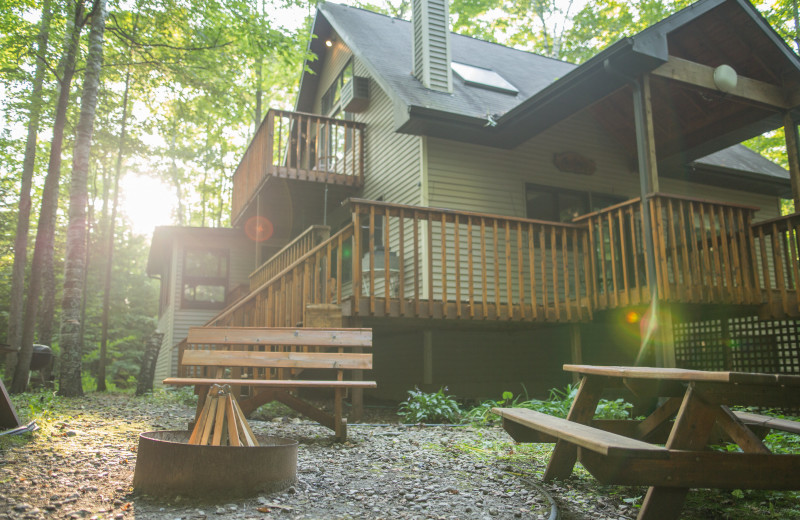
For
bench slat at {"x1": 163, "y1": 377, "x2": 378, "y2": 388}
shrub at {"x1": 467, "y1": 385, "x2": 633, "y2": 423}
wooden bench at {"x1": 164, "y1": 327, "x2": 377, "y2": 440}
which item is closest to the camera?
bench slat at {"x1": 163, "y1": 377, "x2": 378, "y2": 388}

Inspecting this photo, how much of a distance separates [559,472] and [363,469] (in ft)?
4.02

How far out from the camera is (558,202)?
1088cm

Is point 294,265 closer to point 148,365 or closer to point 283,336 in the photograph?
point 283,336

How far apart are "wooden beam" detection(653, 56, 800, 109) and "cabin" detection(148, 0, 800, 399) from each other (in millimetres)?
29

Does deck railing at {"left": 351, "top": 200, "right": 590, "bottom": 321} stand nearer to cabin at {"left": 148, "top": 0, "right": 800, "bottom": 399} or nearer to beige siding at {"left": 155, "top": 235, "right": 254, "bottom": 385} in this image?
cabin at {"left": 148, "top": 0, "right": 800, "bottom": 399}

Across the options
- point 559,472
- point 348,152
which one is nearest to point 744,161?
point 348,152

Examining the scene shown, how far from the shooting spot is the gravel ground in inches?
110

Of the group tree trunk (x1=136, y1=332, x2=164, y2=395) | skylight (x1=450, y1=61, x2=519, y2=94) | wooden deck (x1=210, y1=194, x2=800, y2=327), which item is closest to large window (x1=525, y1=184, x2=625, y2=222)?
skylight (x1=450, y1=61, x2=519, y2=94)

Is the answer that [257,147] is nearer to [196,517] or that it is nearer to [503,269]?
[503,269]

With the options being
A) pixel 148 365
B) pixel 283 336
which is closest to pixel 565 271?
pixel 283 336

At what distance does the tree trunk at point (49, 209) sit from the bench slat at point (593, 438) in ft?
30.7

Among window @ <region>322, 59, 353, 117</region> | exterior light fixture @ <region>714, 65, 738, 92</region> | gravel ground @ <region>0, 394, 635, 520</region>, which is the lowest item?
gravel ground @ <region>0, 394, 635, 520</region>

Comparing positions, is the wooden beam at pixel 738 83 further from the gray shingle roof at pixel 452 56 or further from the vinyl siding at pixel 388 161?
the vinyl siding at pixel 388 161

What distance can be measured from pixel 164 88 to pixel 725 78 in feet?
49.3
